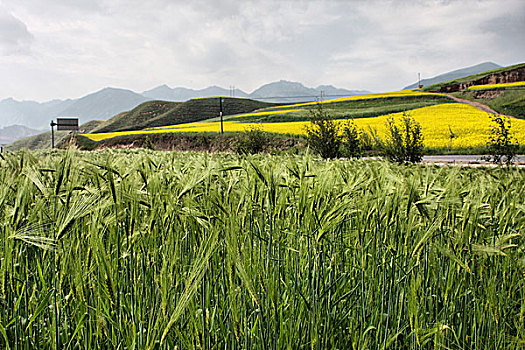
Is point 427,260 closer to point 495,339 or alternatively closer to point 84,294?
point 495,339

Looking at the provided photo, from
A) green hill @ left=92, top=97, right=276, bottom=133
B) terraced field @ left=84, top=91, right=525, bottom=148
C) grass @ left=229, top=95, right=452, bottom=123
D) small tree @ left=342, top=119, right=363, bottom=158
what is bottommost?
small tree @ left=342, top=119, right=363, bottom=158

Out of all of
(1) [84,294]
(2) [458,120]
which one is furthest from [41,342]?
(2) [458,120]

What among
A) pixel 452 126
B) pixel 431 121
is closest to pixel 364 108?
pixel 431 121

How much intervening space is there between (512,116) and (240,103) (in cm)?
6040

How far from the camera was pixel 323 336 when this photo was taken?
54.2 inches

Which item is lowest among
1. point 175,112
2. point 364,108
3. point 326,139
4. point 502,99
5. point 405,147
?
point 405,147

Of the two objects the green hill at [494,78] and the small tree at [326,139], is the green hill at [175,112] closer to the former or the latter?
the green hill at [494,78]

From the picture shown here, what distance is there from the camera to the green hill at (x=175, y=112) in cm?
7550

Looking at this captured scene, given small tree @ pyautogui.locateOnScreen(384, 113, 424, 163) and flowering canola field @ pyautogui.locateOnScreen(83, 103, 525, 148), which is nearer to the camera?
small tree @ pyautogui.locateOnScreen(384, 113, 424, 163)

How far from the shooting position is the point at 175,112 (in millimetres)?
78000

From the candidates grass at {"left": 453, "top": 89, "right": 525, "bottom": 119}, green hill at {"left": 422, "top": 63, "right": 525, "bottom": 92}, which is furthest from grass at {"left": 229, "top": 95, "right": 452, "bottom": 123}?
green hill at {"left": 422, "top": 63, "right": 525, "bottom": 92}

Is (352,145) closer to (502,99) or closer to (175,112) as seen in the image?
(502,99)

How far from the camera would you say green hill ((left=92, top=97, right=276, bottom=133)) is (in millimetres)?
75500

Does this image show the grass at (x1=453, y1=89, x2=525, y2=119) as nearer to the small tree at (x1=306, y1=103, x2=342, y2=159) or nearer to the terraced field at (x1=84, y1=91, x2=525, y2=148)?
the terraced field at (x1=84, y1=91, x2=525, y2=148)
